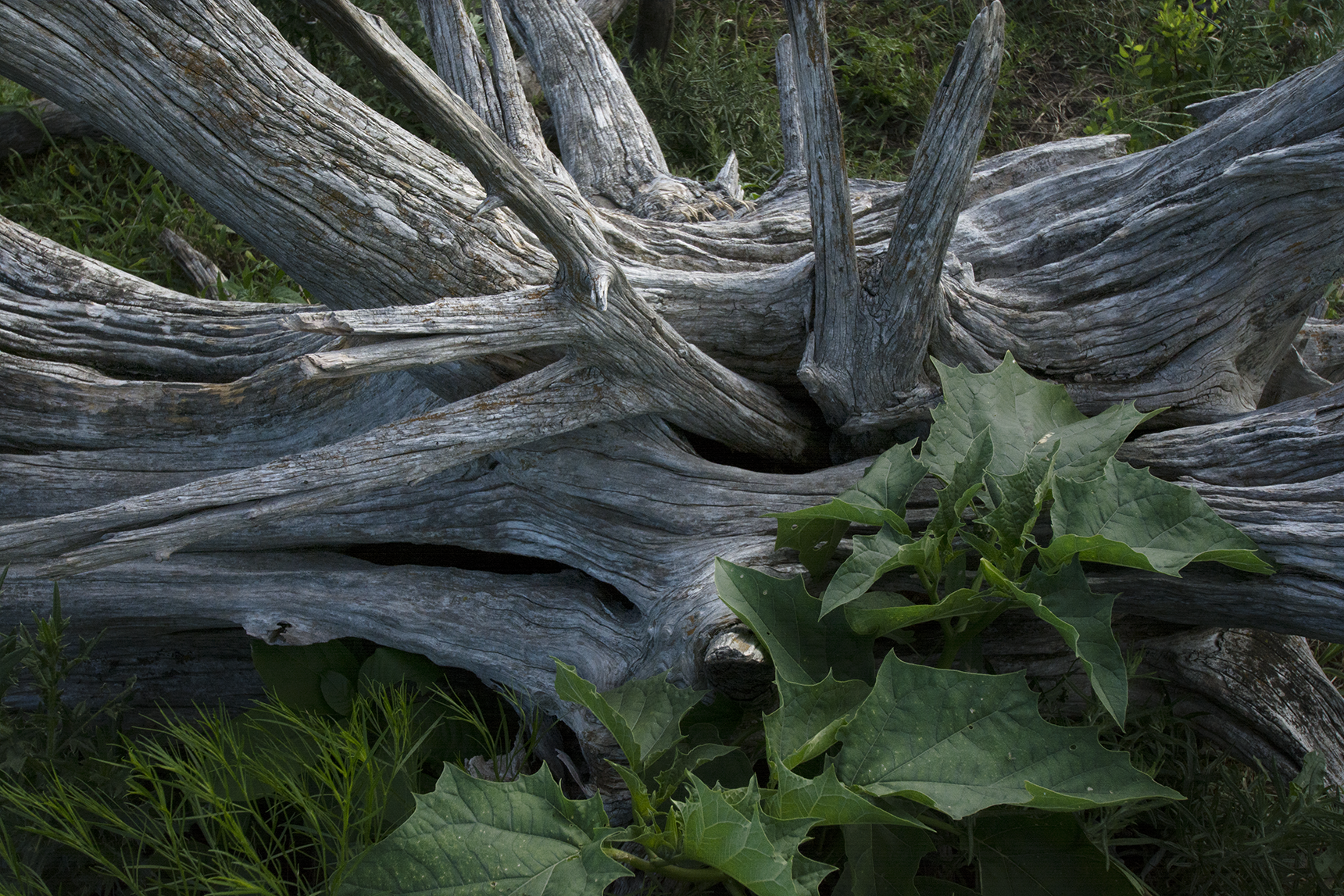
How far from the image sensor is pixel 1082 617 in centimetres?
189

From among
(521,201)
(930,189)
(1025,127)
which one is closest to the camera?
(521,201)

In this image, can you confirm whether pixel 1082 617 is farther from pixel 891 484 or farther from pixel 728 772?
pixel 728 772

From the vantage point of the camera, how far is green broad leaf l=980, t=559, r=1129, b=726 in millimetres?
1765

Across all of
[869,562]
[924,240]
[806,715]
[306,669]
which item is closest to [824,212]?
[924,240]

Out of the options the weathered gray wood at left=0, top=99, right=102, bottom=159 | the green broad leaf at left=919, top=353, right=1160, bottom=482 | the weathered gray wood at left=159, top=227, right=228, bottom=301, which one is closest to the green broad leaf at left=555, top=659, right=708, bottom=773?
the green broad leaf at left=919, top=353, right=1160, bottom=482

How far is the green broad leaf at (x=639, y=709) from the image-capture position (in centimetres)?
190

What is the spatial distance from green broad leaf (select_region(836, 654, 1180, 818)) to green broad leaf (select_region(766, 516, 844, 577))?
1.60 ft

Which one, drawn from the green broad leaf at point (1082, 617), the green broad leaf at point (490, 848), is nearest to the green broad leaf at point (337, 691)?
the green broad leaf at point (490, 848)

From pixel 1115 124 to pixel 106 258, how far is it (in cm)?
472

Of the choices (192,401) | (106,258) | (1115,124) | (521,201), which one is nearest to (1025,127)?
(1115,124)

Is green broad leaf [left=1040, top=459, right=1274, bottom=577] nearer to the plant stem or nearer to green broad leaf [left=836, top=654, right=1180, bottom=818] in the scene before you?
green broad leaf [left=836, top=654, right=1180, bottom=818]

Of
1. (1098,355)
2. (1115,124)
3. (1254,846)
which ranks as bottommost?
(1254,846)

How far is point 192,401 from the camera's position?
3.08 metres

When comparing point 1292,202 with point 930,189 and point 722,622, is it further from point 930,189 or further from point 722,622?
point 722,622
